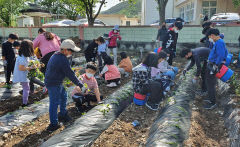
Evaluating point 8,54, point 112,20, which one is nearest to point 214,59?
point 8,54

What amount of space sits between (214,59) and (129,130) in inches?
95.4

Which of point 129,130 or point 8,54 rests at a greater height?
point 8,54

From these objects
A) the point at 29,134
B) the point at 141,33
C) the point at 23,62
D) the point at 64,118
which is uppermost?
the point at 141,33

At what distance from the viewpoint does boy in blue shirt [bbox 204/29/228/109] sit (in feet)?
13.0

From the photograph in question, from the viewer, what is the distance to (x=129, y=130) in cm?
358

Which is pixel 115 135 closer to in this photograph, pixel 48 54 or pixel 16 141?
pixel 16 141

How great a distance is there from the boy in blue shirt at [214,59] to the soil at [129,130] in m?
1.35

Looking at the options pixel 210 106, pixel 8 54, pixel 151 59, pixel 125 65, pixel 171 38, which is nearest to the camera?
pixel 151 59

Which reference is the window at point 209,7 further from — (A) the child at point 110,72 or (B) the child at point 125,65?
(A) the child at point 110,72

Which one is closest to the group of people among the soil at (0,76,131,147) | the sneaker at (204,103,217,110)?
the soil at (0,76,131,147)

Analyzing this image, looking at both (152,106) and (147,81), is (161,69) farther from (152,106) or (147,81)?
(152,106)

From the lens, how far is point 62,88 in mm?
3596

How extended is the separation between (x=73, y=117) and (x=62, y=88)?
90cm

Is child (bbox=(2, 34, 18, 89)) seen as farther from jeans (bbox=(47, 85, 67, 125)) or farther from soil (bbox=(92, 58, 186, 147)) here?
soil (bbox=(92, 58, 186, 147))
